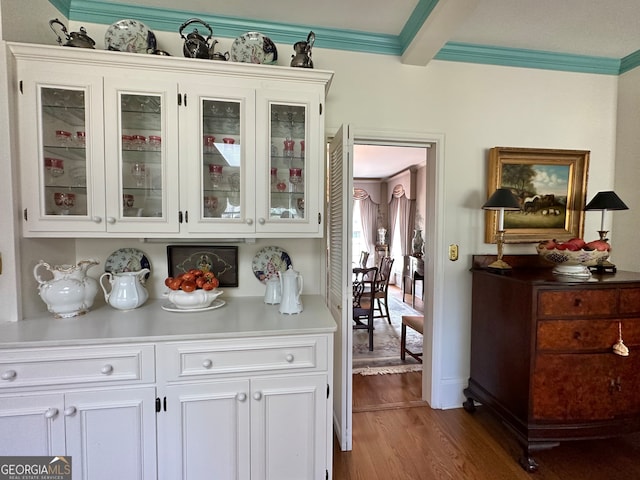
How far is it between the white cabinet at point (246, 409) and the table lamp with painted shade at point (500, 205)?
4.63 feet

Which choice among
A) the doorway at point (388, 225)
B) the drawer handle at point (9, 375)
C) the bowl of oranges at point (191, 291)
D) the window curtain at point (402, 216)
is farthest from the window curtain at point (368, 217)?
the drawer handle at point (9, 375)

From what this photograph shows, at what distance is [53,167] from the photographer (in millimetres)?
1542

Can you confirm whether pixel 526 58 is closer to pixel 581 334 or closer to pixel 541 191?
pixel 541 191

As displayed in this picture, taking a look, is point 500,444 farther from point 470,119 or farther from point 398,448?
point 470,119

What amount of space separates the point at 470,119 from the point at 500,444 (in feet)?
7.28

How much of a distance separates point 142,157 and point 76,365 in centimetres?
103

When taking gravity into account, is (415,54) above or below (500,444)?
above

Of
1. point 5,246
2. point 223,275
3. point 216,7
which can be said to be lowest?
point 223,275

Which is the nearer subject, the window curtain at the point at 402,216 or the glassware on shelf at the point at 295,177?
the glassware on shelf at the point at 295,177

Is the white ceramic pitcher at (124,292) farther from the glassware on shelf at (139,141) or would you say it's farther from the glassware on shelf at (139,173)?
the glassware on shelf at (139,141)

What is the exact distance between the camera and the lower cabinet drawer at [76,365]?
1.27 meters

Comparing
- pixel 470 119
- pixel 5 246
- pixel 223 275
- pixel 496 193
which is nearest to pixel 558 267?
pixel 496 193

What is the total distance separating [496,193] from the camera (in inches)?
81.1

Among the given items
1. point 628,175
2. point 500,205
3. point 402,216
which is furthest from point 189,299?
point 402,216
